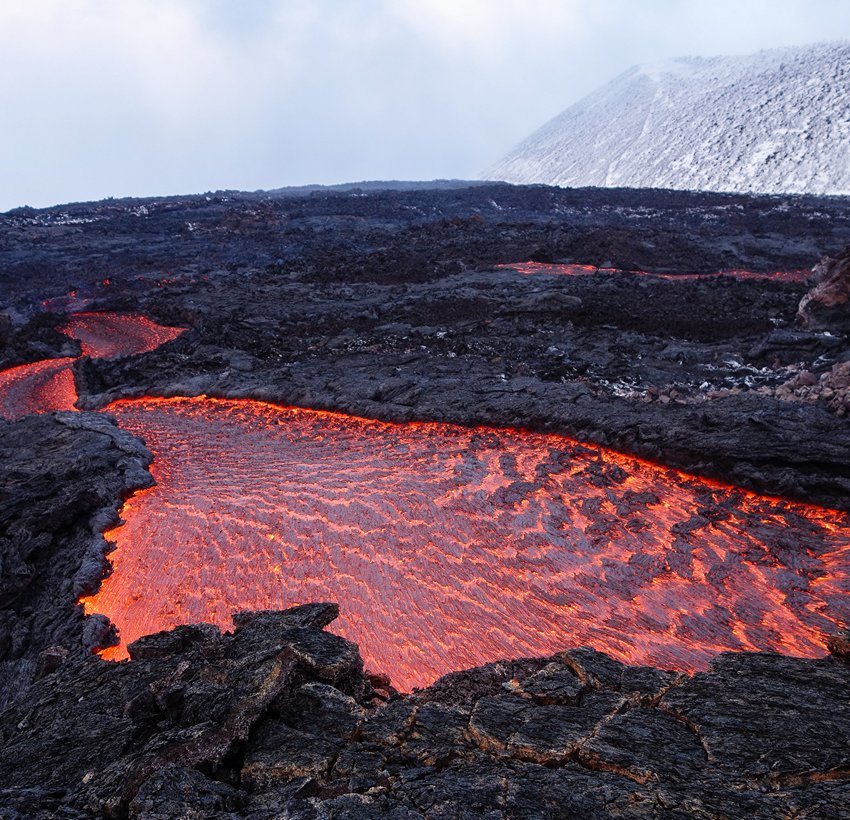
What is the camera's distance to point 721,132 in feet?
217

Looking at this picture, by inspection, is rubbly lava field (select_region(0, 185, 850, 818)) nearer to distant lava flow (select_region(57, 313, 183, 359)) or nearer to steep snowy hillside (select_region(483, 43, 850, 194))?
distant lava flow (select_region(57, 313, 183, 359))

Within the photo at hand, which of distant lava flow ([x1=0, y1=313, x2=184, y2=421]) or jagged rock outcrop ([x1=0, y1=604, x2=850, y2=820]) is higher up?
distant lava flow ([x1=0, y1=313, x2=184, y2=421])

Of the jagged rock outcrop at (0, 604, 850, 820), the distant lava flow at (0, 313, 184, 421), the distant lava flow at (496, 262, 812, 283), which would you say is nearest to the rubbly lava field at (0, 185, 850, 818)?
the jagged rock outcrop at (0, 604, 850, 820)

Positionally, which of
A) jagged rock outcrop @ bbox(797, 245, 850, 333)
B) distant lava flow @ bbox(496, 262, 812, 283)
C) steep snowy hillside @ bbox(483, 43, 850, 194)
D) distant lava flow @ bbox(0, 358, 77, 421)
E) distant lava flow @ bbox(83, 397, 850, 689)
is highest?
steep snowy hillside @ bbox(483, 43, 850, 194)

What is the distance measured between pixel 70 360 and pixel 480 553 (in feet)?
49.9

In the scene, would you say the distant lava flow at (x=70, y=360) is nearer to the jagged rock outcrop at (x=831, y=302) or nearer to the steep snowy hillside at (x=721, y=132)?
the jagged rock outcrop at (x=831, y=302)

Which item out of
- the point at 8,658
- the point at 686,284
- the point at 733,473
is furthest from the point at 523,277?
the point at 8,658

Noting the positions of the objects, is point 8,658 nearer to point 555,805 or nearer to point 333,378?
point 555,805

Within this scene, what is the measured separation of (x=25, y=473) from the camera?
943cm

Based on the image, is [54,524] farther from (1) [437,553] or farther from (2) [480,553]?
(2) [480,553]

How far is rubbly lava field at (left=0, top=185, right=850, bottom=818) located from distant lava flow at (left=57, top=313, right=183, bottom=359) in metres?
0.17

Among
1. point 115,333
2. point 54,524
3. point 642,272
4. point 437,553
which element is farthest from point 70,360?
point 642,272

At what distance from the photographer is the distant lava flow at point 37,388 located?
13898 mm

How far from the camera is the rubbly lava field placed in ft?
10.4
